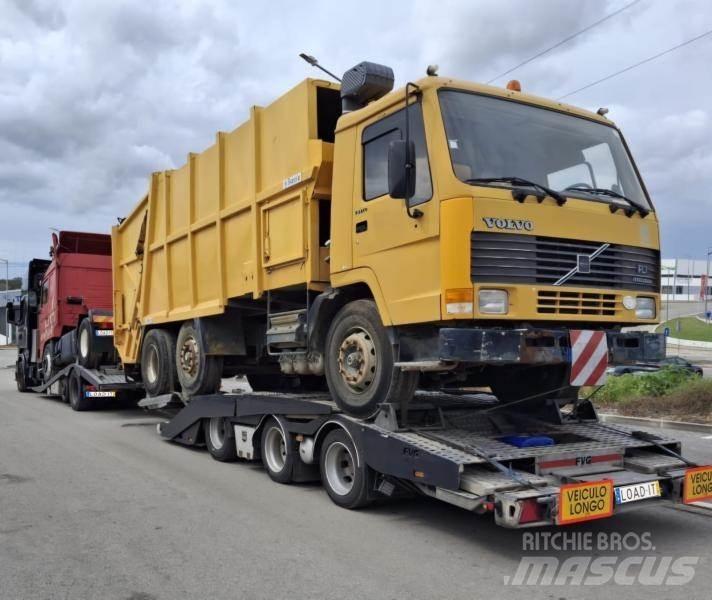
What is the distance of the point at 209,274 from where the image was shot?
8.84 meters

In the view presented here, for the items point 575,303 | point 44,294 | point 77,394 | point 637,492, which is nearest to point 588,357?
point 575,303

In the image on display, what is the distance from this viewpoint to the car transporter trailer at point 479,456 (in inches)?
183

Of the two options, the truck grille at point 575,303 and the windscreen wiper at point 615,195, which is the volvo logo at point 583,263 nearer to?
the truck grille at point 575,303

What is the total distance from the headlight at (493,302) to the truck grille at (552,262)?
0.09m

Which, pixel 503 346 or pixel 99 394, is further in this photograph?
pixel 99 394

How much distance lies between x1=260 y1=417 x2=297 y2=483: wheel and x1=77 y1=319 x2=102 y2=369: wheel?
730cm

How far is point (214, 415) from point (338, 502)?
270 cm

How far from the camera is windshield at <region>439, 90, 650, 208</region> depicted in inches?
213

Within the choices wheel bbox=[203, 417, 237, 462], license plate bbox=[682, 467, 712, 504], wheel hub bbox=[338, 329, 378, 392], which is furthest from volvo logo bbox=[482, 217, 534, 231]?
wheel bbox=[203, 417, 237, 462]

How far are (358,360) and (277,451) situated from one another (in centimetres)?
186

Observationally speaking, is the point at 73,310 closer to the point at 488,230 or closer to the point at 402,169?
the point at 402,169

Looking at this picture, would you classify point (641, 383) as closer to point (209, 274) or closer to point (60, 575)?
point (209, 274)

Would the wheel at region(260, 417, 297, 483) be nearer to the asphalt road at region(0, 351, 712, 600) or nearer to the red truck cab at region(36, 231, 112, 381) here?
the asphalt road at region(0, 351, 712, 600)

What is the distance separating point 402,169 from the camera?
5309 millimetres
